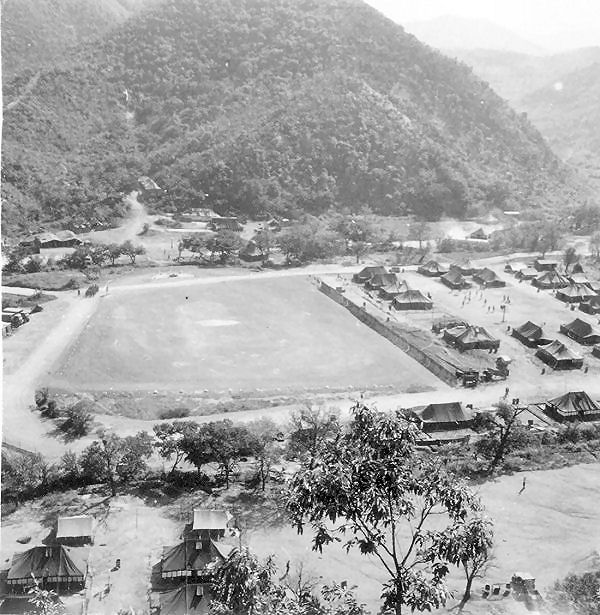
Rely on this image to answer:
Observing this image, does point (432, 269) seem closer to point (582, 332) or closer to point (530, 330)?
point (530, 330)

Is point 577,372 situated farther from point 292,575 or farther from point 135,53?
point 135,53

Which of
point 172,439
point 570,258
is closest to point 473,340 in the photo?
point 172,439

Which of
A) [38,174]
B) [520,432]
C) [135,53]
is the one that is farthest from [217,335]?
[135,53]

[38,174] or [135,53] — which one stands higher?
[135,53]

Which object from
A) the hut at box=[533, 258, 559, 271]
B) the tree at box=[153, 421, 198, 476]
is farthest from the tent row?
the tree at box=[153, 421, 198, 476]

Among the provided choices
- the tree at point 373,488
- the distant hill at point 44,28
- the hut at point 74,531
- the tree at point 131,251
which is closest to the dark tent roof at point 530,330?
the hut at point 74,531

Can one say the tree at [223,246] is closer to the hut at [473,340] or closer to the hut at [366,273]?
the hut at [366,273]

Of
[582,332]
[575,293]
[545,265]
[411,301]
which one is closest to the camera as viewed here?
[582,332]
